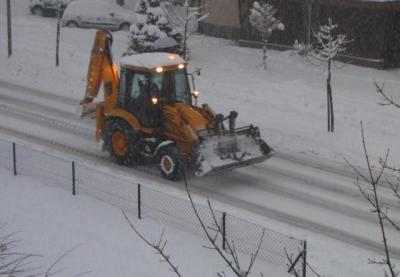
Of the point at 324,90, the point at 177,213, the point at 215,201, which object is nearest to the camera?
the point at 177,213

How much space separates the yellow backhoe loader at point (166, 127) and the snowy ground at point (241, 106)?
2.42m

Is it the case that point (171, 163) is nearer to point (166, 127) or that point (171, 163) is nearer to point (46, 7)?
point (166, 127)

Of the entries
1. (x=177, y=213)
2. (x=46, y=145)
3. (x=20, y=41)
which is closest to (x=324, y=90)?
(x=46, y=145)

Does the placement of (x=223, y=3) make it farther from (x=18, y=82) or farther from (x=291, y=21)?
(x=18, y=82)

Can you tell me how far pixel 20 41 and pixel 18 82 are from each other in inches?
296

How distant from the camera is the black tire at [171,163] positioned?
54.3 feet

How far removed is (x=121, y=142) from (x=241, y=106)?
7092 millimetres

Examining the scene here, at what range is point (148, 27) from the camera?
28953 mm

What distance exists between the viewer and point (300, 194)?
16672mm

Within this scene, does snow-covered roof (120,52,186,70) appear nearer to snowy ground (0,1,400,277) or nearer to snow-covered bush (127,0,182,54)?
snowy ground (0,1,400,277)

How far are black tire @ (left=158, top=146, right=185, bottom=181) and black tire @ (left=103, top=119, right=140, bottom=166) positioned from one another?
0.91 m

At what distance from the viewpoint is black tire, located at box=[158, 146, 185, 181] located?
1655 centimetres

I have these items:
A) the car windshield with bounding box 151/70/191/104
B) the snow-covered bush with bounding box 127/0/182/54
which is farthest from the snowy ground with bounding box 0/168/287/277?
the snow-covered bush with bounding box 127/0/182/54

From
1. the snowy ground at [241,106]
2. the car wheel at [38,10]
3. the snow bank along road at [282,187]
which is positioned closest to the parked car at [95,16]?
the snowy ground at [241,106]
